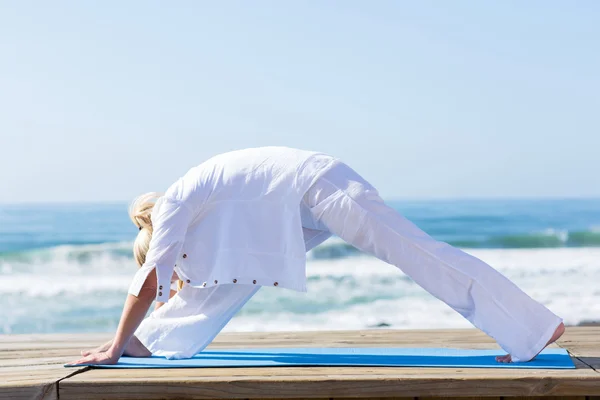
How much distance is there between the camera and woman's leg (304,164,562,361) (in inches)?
98.2

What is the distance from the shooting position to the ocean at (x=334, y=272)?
8.08 meters

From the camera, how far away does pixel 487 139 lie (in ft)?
75.8

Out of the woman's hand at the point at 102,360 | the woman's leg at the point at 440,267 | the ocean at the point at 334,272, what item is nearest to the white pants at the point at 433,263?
the woman's leg at the point at 440,267

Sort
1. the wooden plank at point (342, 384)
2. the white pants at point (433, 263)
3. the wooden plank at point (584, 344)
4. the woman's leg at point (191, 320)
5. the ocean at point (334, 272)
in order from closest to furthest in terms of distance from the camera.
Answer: the wooden plank at point (342, 384), the white pants at point (433, 263), the wooden plank at point (584, 344), the woman's leg at point (191, 320), the ocean at point (334, 272)

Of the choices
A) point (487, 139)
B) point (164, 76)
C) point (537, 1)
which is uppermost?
point (537, 1)

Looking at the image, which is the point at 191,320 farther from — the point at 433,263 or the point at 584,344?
the point at 584,344

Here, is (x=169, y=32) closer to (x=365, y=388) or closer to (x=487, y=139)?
(x=487, y=139)

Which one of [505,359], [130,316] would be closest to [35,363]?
[130,316]

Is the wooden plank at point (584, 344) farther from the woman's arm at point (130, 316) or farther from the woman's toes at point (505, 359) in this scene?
the woman's arm at point (130, 316)

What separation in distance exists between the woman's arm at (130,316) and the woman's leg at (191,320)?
0.21 metres

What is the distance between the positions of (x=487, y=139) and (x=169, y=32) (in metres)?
9.26

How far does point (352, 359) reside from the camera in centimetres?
266

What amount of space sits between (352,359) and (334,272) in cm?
831

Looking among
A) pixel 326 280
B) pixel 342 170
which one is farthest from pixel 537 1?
pixel 342 170
